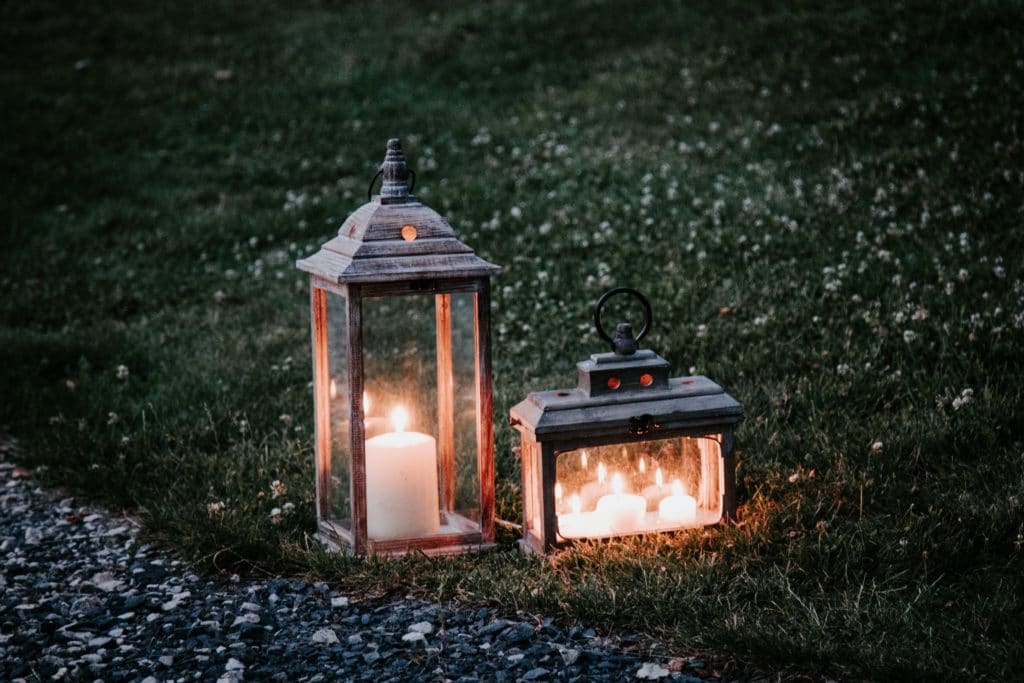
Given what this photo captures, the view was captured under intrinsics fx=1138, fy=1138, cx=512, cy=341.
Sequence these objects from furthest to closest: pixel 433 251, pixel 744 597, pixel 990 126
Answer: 1. pixel 990 126
2. pixel 433 251
3. pixel 744 597

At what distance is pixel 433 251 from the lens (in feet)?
17.9

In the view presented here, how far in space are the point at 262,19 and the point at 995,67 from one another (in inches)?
560

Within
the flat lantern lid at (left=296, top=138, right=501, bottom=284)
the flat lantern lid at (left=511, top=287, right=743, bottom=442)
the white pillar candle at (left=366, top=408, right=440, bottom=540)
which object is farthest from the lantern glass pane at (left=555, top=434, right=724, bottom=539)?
the flat lantern lid at (left=296, top=138, right=501, bottom=284)

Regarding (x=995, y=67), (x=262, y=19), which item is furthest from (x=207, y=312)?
(x=262, y=19)

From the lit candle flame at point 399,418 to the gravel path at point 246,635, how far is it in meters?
0.87

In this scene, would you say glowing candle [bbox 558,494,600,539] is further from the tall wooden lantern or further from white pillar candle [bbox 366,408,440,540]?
white pillar candle [bbox 366,408,440,540]

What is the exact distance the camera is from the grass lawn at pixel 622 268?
5281mm

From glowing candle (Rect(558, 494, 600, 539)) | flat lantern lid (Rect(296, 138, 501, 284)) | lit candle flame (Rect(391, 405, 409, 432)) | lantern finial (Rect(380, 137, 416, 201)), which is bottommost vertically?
glowing candle (Rect(558, 494, 600, 539))

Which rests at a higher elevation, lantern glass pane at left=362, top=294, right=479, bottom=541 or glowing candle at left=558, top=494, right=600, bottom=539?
lantern glass pane at left=362, top=294, right=479, bottom=541

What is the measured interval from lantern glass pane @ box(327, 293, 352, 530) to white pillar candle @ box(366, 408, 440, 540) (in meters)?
0.15

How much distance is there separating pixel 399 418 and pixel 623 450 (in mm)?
1144

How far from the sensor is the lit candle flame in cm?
577

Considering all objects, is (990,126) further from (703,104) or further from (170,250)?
(170,250)

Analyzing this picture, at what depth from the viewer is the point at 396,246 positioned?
5418 mm
